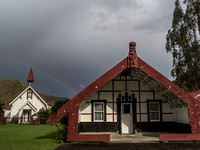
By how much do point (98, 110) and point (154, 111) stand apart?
12.6 feet

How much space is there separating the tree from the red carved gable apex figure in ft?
70.2

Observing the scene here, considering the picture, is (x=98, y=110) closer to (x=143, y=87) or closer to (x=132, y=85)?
(x=132, y=85)

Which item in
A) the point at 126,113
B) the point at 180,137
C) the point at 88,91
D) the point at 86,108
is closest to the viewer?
the point at 180,137

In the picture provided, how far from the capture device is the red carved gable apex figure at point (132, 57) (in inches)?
369

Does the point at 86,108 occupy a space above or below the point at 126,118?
above

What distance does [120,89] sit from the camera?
1272cm

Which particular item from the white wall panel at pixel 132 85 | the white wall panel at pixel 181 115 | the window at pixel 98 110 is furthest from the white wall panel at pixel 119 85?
the white wall panel at pixel 181 115

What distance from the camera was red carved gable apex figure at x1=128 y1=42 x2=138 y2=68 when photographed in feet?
30.8

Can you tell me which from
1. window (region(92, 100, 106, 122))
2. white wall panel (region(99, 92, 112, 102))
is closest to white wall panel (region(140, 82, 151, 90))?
white wall panel (region(99, 92, 112, 102))

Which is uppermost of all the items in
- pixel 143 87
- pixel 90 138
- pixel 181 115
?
pixel 143 87

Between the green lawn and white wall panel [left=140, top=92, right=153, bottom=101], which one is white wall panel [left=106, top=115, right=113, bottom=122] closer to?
white wall panel [left=140, top=92, right=153, bottom=101]

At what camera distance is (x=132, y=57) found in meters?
9.41

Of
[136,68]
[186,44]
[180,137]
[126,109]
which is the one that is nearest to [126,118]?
[126,109]

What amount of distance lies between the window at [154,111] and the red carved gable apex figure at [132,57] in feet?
15.0
